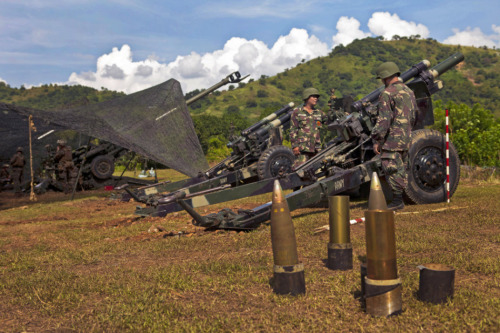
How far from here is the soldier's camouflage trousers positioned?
6.21 m

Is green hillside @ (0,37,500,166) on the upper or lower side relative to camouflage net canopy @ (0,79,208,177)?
upper

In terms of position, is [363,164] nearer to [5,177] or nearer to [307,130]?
[307,130]

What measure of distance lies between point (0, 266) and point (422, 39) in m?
184

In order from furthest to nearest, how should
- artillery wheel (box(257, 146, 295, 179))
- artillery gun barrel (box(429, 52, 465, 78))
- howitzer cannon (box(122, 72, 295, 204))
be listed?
artillery wheel (box(257, 146, 295, 179)), howitzer cannon (box(122, 72, 295, 204)), artillery gun barrel (box(429, 52, 465, 78))

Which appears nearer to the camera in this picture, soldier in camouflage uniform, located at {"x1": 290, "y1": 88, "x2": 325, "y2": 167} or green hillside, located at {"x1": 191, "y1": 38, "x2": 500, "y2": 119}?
soldier in camouflage uniform, located at {"x1": 290, "y1": 88, "x2": 325, "y2": 167}

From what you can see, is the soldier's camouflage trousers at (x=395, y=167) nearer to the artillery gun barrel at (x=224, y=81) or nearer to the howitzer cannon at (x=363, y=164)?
the howitzer cannon at (x=363, y=164)

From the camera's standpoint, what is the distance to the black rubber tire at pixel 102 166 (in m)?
16.3

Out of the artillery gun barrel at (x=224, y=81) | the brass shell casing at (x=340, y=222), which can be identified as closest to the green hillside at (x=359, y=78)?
the artillery gun barrel at (x=224, y=81)

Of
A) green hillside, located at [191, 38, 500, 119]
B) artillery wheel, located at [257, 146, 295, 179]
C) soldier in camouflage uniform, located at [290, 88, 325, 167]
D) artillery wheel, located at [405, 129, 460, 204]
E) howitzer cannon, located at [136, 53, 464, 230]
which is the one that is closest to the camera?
howitzer cannon, located at [136, 53, 464, 230]

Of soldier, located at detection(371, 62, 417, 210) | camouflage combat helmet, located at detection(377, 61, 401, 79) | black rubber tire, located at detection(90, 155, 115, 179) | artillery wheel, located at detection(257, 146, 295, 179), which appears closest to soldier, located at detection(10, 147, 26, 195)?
black rubber tire, located at detection(90, 155, 115, 179)

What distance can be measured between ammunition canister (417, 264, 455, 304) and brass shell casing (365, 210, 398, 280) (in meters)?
0.29

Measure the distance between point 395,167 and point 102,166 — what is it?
12690mm

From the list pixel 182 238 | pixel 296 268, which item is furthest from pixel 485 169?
pixel 296 268

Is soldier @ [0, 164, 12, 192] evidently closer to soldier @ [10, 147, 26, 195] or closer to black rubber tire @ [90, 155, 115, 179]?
soldier @ [10, 147, 26, 195]
